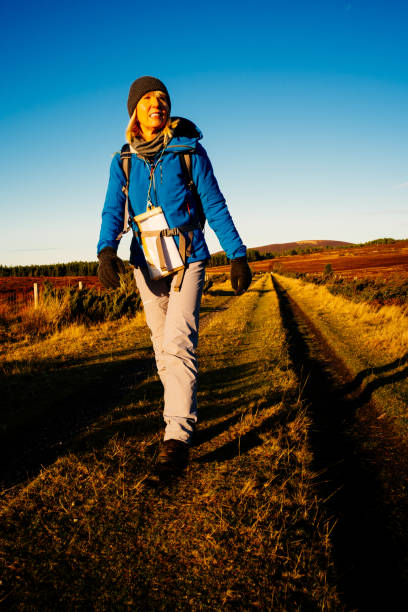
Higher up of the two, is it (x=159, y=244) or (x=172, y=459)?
(x=159, y=244)

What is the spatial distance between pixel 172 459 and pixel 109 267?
1432 millimetres

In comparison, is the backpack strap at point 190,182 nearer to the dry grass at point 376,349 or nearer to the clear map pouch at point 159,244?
the clear map pouch at point 159,244

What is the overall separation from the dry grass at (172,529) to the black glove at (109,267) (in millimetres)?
1277

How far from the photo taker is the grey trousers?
2371mm

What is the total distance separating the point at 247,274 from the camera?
277cm

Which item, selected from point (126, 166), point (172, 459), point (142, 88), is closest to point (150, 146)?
point (126, 166)

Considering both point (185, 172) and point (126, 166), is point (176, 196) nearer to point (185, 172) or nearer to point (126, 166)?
point (185, 172)

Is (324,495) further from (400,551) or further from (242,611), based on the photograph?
(242,611)

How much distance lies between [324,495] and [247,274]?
165 centimetres

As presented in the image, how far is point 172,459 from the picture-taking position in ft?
7.50

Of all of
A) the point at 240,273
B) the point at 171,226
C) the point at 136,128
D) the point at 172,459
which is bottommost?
the point at 172,459

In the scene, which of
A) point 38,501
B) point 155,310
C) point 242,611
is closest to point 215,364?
point 155,310

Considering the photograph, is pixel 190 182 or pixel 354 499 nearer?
pixel 354 499

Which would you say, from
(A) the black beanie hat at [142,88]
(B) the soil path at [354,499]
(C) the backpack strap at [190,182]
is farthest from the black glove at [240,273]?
(B) the soil path at [354,499]
